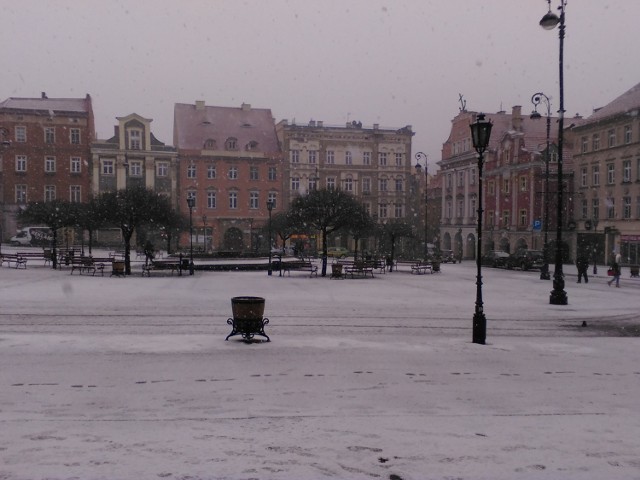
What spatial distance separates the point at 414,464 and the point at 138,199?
24.8 m

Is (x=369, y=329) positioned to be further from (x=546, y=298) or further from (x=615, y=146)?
(x=615, y=146)

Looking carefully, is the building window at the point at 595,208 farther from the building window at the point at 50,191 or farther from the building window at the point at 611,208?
the building window at the point at 50,191

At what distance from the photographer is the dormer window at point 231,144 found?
6172 cm

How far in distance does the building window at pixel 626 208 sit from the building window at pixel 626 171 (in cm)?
145

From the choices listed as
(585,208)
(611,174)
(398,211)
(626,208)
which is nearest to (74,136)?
(398,211)

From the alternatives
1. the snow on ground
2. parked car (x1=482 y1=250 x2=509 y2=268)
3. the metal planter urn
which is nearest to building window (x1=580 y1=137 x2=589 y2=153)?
parked car (x1=482 y1=250 x2=509 y2=268)

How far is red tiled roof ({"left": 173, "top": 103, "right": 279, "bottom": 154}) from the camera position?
6153cm

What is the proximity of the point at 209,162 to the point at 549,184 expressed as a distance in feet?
110

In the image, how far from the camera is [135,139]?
2288 inches

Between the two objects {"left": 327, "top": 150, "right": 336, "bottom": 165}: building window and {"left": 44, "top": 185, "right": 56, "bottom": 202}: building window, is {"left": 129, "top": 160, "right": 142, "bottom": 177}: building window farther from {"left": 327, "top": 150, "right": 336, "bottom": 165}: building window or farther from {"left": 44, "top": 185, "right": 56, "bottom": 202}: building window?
{"left": 327, "top": 150, "right": 336, "bottom": 165}: building window

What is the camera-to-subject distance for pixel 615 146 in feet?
144

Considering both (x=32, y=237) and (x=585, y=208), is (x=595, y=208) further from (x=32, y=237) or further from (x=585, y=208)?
(x=32, y=237)

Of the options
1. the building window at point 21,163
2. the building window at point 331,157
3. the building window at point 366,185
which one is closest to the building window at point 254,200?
the building window at point 331,157

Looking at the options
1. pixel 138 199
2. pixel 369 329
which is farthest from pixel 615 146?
pixel 369 329
